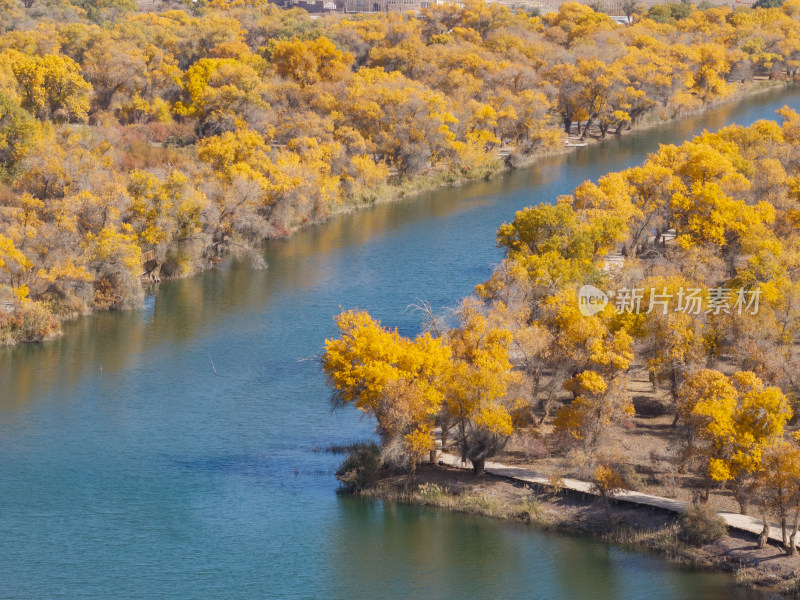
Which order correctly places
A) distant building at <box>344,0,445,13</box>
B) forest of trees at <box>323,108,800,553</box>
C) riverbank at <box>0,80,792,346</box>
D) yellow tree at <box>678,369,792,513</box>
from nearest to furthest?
yellow tree at <box>678,369,792,513</box> < forest of trees at <box>323,108,800,553</box> < riverbank at <box>0,80,792,346</box> < distant building at <box>344,0,445,13</box>

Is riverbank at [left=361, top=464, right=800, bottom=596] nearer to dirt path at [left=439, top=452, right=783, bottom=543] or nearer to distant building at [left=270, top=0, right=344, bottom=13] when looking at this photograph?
dirt path at [left=439, top=452, right=783, bottom=543]

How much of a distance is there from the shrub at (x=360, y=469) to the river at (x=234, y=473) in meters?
0.54

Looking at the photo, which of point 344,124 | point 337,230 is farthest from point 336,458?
point 344,124

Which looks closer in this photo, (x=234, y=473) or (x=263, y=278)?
(x=234, y=473)

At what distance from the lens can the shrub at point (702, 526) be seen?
3256 centimetres

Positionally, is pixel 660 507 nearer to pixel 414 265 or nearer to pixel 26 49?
pixel 414 265

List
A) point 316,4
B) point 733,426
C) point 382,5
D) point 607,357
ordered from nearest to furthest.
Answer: point 733,426
point 607,357
point 382,5
point 316,4

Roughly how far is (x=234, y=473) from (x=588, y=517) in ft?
39.4

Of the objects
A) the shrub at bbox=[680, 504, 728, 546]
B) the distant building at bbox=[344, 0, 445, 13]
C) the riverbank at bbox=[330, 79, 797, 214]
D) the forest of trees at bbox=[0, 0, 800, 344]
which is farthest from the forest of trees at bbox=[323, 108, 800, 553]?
the distant building at bbox=[344, 0, 445, 13]

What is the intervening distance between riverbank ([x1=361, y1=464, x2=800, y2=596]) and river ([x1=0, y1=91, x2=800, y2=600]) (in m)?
0.45

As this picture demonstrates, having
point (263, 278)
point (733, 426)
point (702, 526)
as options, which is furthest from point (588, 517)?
point (263, 278)

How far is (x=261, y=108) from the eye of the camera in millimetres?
83250

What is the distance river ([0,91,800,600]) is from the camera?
1289 inches

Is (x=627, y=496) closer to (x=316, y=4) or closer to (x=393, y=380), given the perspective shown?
(x=393, y=380)
